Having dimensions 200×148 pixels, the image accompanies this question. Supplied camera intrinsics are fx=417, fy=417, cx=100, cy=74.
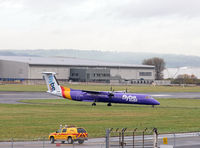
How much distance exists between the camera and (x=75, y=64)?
618 ft

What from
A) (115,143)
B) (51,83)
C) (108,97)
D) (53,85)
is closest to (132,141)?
(115,143)

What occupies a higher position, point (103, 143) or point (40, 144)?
point (103, 143)

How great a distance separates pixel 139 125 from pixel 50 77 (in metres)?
35.3

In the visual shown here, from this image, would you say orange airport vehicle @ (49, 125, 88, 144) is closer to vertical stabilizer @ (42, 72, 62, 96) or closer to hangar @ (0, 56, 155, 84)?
vertical stabilizer @ (42, 72, 62, 96)

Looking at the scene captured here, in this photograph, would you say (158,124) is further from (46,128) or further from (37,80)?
(37,80)

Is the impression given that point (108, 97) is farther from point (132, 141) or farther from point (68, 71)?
point (68, 71)

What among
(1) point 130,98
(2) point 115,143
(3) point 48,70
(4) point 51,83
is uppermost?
(3) point 48,70

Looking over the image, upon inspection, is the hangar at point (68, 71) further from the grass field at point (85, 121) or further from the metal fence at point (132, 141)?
the metal fence at point (132, 141)

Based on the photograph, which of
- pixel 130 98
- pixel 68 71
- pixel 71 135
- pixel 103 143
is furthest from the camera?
pixel 68 71

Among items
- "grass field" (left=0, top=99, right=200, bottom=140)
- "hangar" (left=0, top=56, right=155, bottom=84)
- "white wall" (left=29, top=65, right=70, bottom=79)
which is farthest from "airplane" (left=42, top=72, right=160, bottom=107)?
"hangar" (left=0, top=56, right=155, bottom=84)

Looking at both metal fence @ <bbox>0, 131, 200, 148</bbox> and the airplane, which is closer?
metal fence @ <bbox>0, 131, 200, 148</bbox>

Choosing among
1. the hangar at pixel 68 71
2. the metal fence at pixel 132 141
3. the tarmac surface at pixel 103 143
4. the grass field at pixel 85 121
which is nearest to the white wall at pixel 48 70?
the hangar at pixel 68 71

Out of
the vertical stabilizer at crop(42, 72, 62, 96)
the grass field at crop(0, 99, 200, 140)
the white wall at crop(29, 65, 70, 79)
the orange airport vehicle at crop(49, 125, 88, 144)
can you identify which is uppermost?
the white wall at crop(29, 65, 70, 79)

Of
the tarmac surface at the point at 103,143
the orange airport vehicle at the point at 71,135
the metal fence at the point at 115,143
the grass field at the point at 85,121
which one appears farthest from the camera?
the grass field at the point at 85,121
